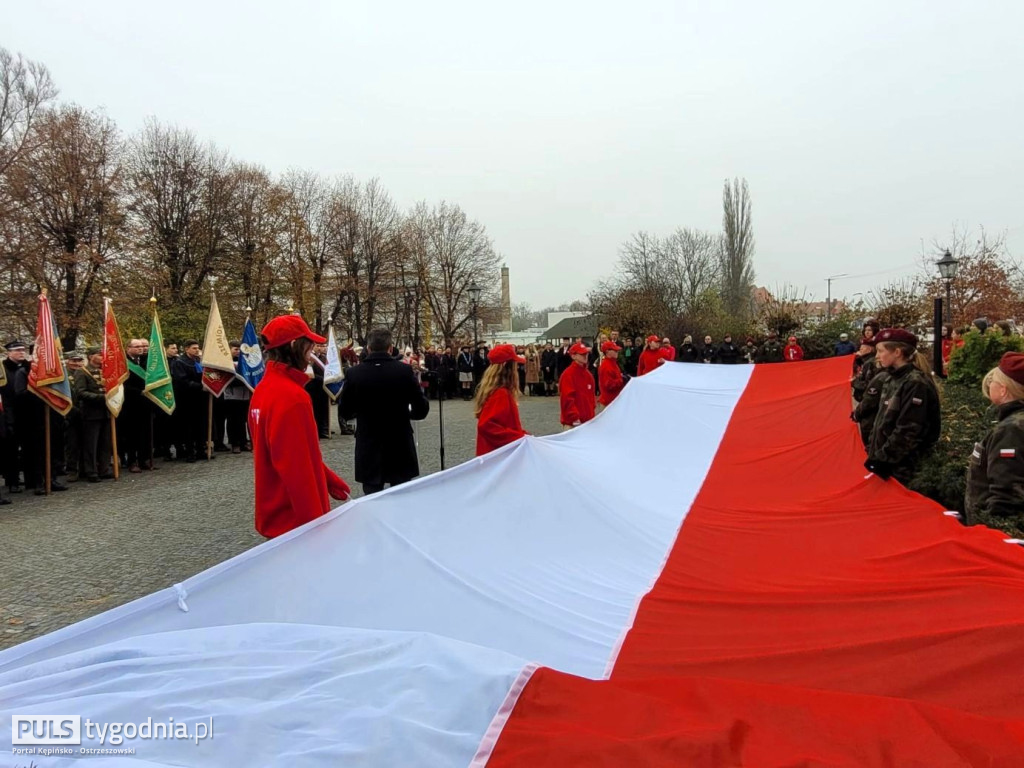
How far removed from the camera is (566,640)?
2.91 m

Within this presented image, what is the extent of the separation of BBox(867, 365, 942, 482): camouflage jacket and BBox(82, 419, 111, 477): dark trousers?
10.1m

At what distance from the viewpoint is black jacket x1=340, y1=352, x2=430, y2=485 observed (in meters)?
5.18

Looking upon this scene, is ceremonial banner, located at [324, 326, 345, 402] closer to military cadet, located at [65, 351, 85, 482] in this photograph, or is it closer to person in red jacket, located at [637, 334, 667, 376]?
military cadet, located at [65, 351, 85, 482]

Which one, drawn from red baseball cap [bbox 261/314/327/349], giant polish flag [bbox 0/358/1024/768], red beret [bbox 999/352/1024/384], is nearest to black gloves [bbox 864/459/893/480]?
giant polish flag [bbox 0/358/1024/768]

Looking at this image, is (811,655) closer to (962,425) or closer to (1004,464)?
(1004,464)

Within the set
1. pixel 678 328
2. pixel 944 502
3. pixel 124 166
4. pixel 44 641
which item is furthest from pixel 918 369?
pixel 124 166

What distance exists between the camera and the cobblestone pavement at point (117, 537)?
500 centimetres

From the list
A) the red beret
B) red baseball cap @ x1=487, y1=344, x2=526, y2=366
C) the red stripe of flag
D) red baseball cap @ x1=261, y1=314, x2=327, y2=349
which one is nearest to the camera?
the red stripe of flag

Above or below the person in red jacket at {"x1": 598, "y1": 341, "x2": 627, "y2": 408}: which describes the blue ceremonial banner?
above

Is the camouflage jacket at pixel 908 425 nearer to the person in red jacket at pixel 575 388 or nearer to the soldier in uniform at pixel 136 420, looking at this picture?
the person in red jacket at pixel 575 388

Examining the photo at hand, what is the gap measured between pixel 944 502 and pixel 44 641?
559 cm

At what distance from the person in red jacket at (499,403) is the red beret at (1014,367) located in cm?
338

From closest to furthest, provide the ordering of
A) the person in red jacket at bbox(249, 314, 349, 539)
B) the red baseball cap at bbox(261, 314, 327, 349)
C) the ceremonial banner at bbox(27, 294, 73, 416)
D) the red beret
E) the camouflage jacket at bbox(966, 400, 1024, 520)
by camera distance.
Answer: the person in red jacket at bbox(249, 314, 349, 539)
the red baseball cap at bbox(261, 314, 327, 349)
the camouflage jacket at bbox(966, 400, 1024, 520)
the red beret
the ceremonial banner at bbox(27, 294, 73, 416)

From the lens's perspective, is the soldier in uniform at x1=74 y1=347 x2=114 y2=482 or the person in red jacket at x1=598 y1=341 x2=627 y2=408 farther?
the person in red jacket at x1=598 y1=341 x2=627 y2=408
